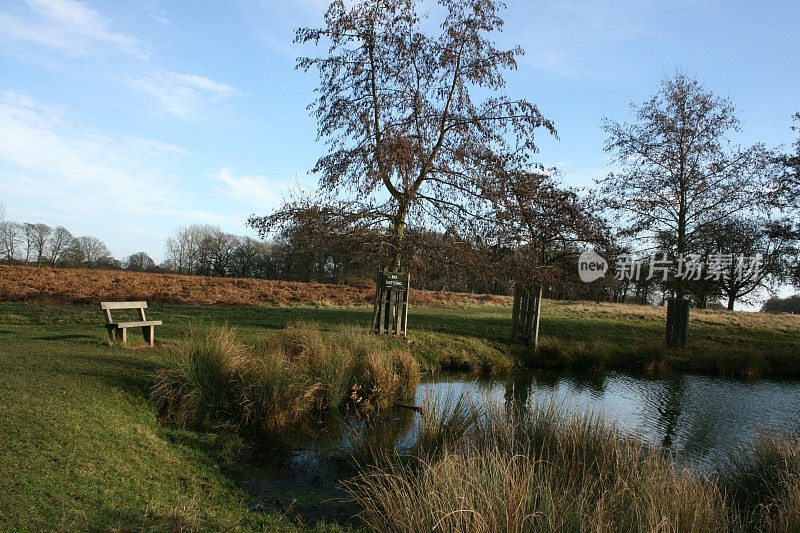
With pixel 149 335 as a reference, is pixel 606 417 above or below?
below

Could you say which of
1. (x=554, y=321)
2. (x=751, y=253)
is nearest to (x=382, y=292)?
(x=554, y=321)

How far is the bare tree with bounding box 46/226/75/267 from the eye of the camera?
58812 mm

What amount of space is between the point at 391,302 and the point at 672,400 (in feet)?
24.6

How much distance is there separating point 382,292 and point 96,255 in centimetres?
6571

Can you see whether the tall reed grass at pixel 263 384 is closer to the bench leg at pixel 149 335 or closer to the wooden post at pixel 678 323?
the bench leg at pixel 149 335

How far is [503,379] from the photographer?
43.8 ft

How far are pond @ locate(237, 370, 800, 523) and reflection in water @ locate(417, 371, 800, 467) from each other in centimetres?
2

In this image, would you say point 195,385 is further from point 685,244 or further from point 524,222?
point 685,244

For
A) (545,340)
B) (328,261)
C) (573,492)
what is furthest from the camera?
(328,261)

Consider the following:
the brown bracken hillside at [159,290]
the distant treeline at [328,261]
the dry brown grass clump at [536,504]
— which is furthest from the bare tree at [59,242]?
the dry brown grass clump at [536,504]

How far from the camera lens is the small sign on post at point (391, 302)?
46.6 feet

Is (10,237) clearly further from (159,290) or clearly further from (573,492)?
(573,492)

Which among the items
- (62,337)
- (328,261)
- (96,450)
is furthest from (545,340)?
(328,261)

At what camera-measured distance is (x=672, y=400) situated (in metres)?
11.7
